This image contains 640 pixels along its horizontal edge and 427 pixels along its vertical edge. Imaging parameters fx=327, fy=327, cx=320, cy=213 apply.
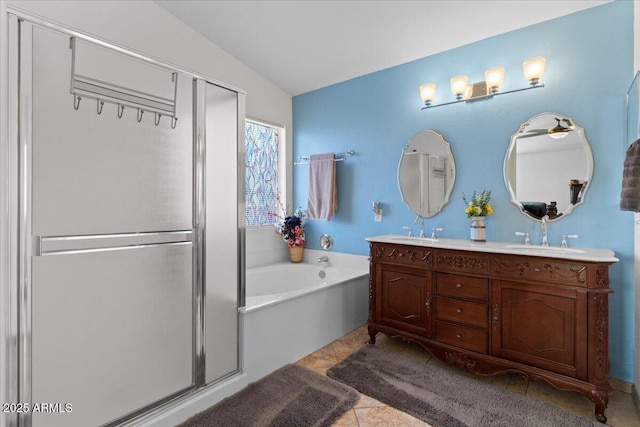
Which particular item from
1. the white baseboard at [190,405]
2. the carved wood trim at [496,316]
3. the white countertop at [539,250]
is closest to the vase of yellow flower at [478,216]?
the white countertop at [539,250]

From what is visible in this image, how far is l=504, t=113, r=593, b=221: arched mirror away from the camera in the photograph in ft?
7.67

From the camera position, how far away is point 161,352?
1792mm

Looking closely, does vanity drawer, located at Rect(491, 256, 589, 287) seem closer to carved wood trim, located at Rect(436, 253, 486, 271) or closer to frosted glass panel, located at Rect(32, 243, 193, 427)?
carved wood trim, located at Rect(436, 253, 486, 271)

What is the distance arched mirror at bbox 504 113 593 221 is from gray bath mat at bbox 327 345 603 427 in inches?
51.6

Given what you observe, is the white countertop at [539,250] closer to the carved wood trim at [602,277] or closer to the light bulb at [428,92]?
the carved wood trim at [602,277]

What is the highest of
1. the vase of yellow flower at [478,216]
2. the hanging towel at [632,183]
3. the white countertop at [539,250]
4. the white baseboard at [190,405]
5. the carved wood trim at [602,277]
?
the hanging towel at [632,183]

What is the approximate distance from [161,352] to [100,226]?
758mm

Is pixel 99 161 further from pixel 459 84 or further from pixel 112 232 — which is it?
pixel 459 84

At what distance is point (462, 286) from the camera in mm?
2320

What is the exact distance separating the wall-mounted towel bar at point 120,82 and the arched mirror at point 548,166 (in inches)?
98.3

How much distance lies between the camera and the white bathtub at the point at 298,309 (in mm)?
2291

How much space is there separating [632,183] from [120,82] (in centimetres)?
255

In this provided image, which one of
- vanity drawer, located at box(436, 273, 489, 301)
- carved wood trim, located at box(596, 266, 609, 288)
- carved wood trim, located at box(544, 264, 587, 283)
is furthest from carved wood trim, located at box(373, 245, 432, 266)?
carved wood trim, located at box(596, 266, 609, 288)

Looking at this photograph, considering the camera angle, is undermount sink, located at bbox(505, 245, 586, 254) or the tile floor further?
undermount sink, located at bbox(505, 245, 586, 254)
